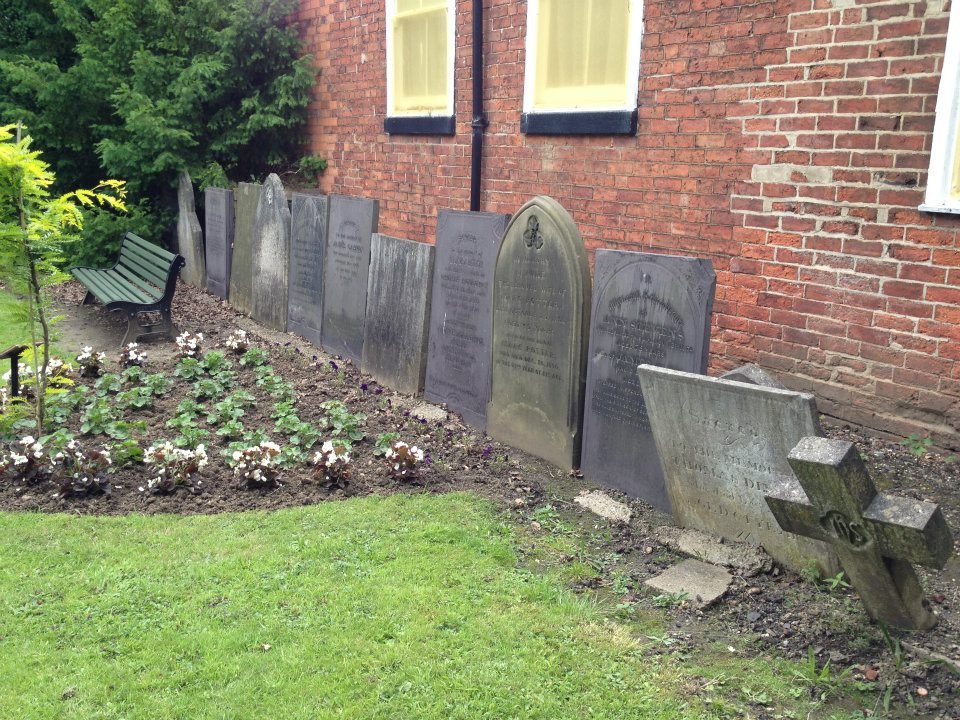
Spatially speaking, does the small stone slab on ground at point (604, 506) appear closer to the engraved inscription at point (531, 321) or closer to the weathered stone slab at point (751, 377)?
the engraved inscription at point (531, 321)

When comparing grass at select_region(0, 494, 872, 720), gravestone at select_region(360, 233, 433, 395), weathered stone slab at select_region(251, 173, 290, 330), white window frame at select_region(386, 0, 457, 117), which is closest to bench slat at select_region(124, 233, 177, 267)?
weathered stone slab at select_region(251, 173, 290, 330)

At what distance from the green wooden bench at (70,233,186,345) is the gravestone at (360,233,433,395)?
2307 mm

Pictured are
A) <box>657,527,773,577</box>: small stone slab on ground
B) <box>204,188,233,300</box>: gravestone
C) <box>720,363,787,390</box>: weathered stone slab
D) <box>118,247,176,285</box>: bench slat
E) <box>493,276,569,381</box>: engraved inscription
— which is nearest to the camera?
<box>657,527,773,577</box>: small stone slab on ground

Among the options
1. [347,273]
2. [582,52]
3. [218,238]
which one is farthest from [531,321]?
[218,238]

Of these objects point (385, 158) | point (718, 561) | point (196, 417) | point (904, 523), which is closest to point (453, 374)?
point (196, 417)

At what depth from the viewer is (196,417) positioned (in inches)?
250

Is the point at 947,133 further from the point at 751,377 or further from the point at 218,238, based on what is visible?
the point at 218,238

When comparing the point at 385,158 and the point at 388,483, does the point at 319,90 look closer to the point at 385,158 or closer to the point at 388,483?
the point at 385,158

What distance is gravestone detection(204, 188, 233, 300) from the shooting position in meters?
10.5

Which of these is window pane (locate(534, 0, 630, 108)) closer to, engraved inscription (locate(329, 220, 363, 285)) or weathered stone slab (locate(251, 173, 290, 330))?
engraved inscription (locate(329, 220, 363, 285))

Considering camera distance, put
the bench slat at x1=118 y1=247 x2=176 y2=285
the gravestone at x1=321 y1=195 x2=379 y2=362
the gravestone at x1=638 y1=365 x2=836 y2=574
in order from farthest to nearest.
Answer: the bench slat at x1=118 y1=247 x2=176 y2=285
the gravestone at x1=321 y1=195 x2=379 y2=362
the gravestone at x1=638 y1=365 x2=836 y2=574

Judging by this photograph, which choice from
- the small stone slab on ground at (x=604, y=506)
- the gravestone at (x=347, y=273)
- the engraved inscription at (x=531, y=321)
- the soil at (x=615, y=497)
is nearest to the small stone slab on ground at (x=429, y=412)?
the soil at (x=615, y=497)

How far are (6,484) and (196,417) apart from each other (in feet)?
4.81

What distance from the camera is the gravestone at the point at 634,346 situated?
4547mm
